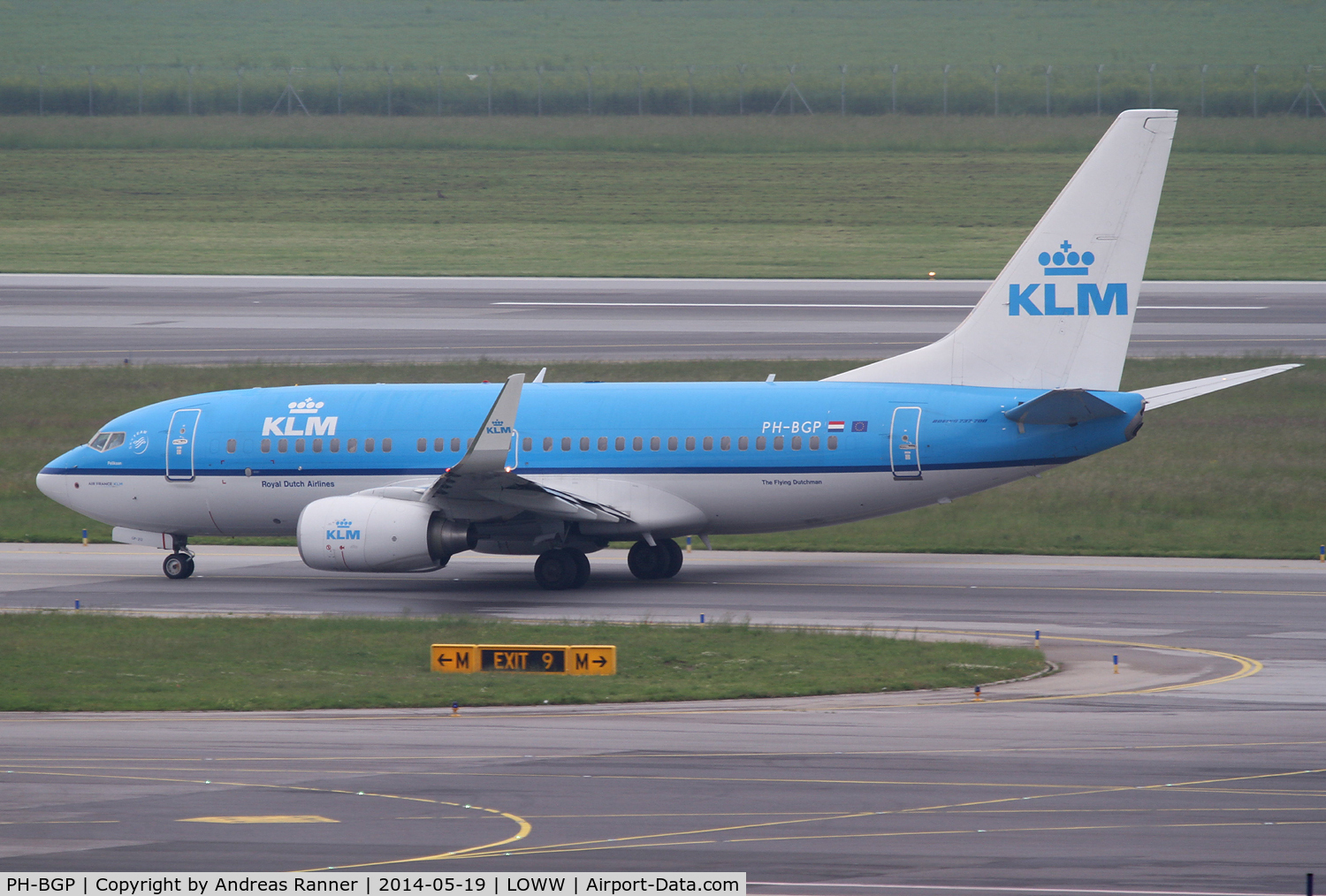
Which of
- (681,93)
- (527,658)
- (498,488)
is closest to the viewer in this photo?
(527,658)

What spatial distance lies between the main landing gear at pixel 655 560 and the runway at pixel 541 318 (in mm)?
18637

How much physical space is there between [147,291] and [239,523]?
3611cm

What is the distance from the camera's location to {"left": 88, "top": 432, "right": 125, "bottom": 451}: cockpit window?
115 feet

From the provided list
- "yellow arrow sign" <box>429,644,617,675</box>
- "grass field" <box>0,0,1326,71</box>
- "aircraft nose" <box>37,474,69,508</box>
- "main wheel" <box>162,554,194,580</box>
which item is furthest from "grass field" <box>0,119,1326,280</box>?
"yellow arrow sign" <box>429,644,617,675</box>

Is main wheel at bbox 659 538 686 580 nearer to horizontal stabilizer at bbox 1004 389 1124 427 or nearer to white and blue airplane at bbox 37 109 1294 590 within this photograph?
white and blue airplane at bbox 37 109 1294 590

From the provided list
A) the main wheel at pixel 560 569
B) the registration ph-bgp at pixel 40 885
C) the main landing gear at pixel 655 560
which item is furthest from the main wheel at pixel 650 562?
the registration ph-bgp at pixel 40 885

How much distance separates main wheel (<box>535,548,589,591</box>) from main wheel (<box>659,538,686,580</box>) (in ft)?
6.45

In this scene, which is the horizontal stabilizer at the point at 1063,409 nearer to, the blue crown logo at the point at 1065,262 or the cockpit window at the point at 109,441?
the blue crown logo at the point at 1065,262

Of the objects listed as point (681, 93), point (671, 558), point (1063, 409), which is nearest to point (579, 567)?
point (671, 558)

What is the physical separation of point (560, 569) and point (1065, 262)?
38.1 feet

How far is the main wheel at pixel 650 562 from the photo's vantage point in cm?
3341

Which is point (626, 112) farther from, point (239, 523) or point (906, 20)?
point (239, 523)

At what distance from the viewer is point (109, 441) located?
35250 mm

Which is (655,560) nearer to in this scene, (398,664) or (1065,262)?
(398,664)
